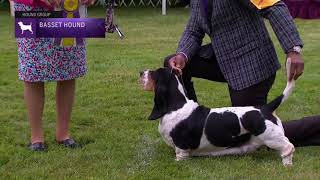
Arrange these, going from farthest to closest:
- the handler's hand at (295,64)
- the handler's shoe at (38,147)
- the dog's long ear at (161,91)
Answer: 1. the handler's shoe at (38,147)
2. the dog's long ear at (161,91)
3. the handler's hand at (295,64)

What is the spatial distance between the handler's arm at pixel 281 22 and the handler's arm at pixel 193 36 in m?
0.56

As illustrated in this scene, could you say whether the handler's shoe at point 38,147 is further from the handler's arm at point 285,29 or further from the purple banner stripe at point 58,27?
the handler's arm at point 285,29

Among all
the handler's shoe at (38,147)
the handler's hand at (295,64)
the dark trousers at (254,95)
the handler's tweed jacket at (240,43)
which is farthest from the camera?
the handler's shoe at (38,147)

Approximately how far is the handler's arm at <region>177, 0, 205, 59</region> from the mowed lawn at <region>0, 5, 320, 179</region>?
25.1 inches

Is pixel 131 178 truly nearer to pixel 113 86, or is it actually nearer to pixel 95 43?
pixel 113 86

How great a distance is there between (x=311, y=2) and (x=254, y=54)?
414 inches

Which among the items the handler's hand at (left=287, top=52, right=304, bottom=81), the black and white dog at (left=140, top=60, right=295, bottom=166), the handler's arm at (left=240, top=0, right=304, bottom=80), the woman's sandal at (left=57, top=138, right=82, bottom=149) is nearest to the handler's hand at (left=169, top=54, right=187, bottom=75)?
the black and white dog at (left=140, top=60, right=295, bottom=166)

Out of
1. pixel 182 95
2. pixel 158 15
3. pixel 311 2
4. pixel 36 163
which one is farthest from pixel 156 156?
pixel 158 15

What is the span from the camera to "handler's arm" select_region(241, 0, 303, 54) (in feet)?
10.3

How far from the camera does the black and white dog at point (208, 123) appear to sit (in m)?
3.31

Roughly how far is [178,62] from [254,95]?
516 mm

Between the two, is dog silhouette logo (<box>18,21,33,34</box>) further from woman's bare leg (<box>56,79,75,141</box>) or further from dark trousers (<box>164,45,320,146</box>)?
dark trousers (<box>164,45,320,146</box>)

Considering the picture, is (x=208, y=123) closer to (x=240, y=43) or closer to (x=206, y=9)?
(x=240, y=43)

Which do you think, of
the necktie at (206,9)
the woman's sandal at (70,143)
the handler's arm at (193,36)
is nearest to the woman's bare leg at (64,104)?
the woman's sandal at (70,143)
